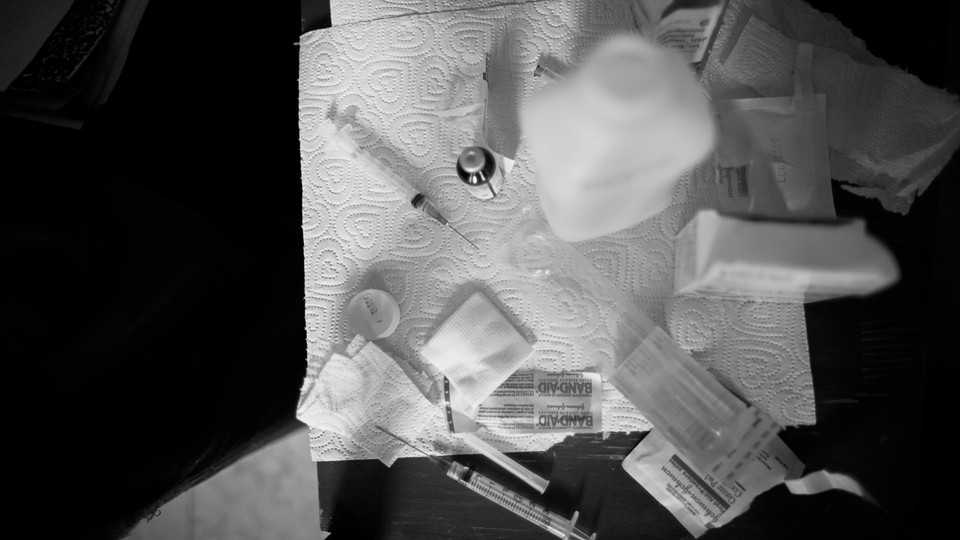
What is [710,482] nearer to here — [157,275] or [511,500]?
[511,500]

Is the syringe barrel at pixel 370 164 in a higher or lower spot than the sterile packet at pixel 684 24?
lower

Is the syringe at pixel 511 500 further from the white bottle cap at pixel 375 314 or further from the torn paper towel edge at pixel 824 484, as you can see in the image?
the torn paper towel edge at pixel 824 484

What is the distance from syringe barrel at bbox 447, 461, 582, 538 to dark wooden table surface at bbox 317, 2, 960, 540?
1 centimetres

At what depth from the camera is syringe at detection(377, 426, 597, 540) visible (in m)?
0.67

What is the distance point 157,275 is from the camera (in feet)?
2.19

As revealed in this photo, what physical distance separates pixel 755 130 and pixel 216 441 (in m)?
0.73

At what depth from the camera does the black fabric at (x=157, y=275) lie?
0.57 meters

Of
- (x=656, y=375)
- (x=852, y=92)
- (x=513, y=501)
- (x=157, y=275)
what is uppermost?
(x=852, y=92)

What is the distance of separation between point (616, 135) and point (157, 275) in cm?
53

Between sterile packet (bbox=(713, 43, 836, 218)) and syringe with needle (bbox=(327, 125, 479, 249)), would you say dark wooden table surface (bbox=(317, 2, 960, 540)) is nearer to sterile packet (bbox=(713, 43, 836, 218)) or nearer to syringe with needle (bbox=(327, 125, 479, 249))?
sterile packet (bbox=(713, 43, 836, 218))

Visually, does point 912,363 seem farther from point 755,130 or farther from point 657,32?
point 657,32

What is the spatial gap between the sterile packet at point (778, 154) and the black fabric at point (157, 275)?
22.5 inches

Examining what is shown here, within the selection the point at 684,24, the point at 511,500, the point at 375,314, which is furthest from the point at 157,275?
the point at 684,24

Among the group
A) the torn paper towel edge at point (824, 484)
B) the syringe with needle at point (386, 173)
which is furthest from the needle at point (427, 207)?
the torn paper towel edge at point (824, 484)
